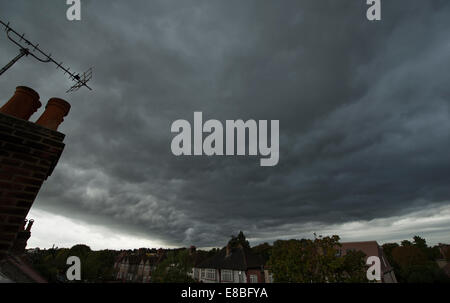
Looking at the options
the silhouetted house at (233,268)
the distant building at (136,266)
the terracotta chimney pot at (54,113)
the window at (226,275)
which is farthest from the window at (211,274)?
the terracotta chimney pot at (54,113)

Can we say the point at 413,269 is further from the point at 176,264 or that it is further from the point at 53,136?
the point at 53,136

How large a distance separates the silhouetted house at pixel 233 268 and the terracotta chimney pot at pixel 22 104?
42386 mm

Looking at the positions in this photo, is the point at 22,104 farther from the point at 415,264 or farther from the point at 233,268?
the point at 415,264

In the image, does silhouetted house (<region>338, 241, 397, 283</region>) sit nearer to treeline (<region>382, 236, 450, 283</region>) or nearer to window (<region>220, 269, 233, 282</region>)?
treeline (<region>382, 236, 450, 283</region>)

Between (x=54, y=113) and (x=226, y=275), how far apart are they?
156 ft

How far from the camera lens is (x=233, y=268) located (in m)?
40.8

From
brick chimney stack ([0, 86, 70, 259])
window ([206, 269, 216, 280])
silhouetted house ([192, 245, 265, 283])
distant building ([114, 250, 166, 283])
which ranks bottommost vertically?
distant building ([114, 250, 166, 283])

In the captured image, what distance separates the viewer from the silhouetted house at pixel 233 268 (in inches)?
1532

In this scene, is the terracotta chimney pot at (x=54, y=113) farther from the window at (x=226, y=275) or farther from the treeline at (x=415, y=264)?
the window at (x=226, y=275)

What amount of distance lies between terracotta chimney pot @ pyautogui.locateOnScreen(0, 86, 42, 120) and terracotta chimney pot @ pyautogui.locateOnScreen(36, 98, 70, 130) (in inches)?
8.3

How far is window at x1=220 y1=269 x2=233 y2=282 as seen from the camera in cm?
4088

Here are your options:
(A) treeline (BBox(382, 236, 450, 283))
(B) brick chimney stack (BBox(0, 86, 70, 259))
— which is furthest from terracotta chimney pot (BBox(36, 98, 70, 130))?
A: (A) treeline (BBox(382, 236, 450, 283))
